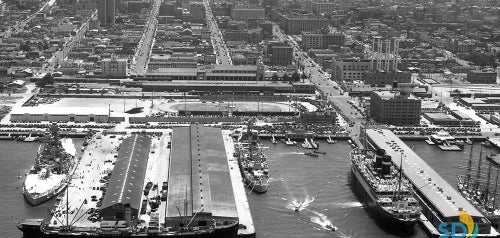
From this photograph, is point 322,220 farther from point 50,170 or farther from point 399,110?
point 399,110

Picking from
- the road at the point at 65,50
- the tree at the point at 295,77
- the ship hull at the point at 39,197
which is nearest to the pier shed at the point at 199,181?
the ship hull at the point at 39,197

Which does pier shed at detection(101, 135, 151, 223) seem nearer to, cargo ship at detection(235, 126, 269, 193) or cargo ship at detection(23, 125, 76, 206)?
cargo ship at detection(23, 125, 76, 206)

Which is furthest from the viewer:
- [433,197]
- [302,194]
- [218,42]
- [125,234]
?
[218,42]

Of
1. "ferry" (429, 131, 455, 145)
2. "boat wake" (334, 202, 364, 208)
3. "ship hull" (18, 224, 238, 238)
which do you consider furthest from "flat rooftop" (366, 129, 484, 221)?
"ship hull" (18, 224, 238, 238)

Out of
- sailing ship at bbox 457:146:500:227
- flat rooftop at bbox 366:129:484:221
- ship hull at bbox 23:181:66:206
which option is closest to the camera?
flat rooftop at bbox 366:129:484:221

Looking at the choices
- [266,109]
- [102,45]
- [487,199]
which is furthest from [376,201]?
[102,45]

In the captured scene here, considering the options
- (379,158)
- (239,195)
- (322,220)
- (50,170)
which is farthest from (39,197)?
(379,158)

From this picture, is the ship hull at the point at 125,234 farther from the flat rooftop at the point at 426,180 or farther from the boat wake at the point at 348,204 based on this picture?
the flat rooftop at the point at 426,180
